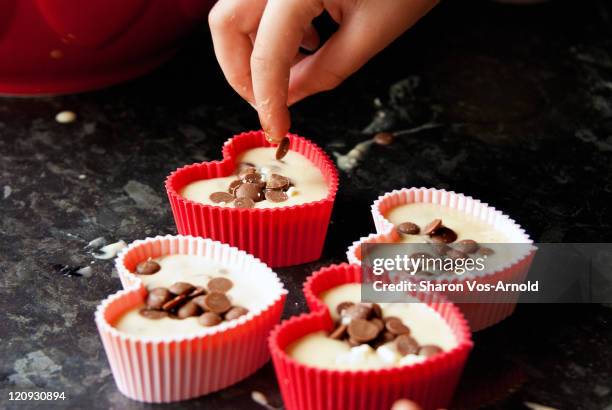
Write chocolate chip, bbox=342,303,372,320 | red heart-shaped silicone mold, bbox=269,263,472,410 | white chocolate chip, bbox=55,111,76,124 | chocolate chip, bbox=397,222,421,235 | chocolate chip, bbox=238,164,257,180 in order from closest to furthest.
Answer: red heart-shaped silicone mold, bbox=269,263,472,410, chocolate chip, bbox=342,303,372,320, chocolate chip, bbox=397,222,421,235, chocolate chip, bbox=238,164,257,180, white chocolate chip, bbox=55,111,76,124

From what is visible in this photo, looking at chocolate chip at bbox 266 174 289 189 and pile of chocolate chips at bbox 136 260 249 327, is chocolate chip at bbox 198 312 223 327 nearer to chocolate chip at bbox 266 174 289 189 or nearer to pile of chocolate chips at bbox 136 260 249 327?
pile of chocolate chips at bbox 136 260 249 327

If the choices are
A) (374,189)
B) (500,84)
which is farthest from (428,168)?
(500,84)

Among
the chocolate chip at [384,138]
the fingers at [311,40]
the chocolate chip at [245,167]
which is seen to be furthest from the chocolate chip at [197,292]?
the chocolate chip at [384,138]

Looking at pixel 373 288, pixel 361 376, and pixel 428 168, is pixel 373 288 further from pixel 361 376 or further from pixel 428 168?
pixel 428 168

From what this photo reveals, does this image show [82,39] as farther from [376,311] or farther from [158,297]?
[376,311]

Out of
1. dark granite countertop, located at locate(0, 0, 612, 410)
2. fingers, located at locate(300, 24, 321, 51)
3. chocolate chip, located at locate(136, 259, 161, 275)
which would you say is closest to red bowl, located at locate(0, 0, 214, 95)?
dark granite countertop, located at locate(0, 0, 612, 410)

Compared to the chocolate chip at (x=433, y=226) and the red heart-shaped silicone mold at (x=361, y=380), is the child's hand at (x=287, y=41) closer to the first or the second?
the chocolate chip at (x=433, y=226)
